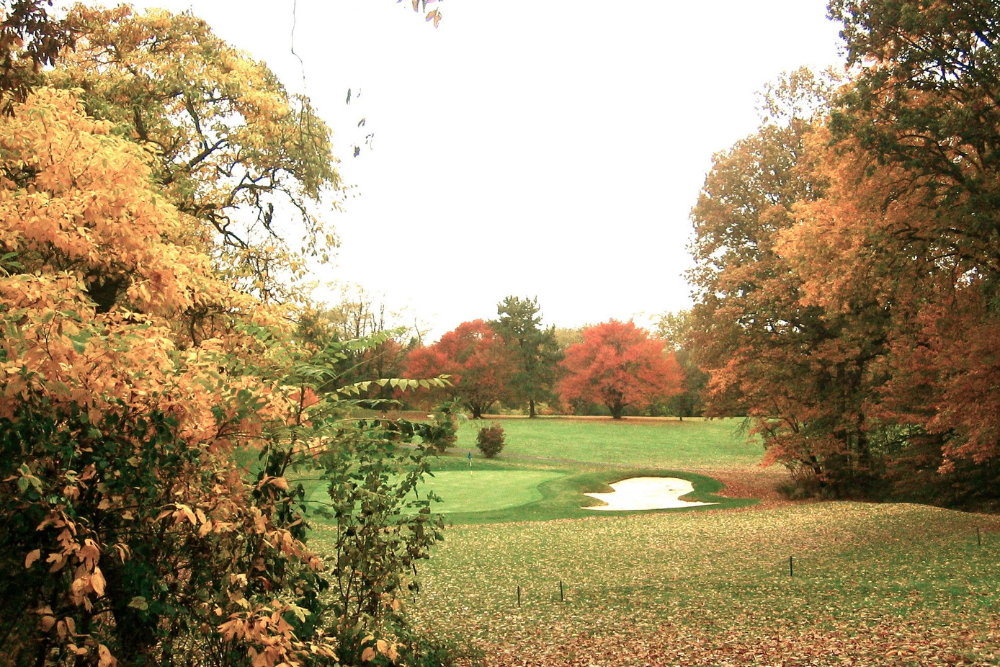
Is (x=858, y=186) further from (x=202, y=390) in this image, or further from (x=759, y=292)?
(x=202, y=390)

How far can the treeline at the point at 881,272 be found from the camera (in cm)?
1218

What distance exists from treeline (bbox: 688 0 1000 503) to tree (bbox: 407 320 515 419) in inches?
1319

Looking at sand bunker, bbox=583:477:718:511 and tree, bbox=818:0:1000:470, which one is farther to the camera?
sand bunker, bbox=583:477:718:511

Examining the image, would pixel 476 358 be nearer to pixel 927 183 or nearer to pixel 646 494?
pixel 646 494

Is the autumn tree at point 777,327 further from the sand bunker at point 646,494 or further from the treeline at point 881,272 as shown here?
the sand bunker at point 646,494

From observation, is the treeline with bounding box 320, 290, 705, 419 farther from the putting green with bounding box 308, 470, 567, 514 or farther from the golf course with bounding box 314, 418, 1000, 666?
the golf course with bounding box 314, 418, 1000, 666

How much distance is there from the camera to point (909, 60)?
12.4 m

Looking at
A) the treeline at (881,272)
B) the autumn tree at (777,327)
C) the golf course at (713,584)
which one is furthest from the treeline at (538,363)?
the golf course at (713,584)

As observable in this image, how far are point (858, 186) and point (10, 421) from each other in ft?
46.0

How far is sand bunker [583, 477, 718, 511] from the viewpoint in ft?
82.4

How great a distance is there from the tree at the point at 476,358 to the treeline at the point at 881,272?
33504 mm

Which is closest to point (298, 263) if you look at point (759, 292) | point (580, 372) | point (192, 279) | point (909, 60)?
point (192, 279)

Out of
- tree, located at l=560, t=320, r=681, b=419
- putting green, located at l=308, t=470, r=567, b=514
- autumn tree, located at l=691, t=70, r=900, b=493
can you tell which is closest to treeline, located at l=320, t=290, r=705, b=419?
tree, located at l=560, t=320, r=681, b=419

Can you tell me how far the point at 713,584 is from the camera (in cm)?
1112
